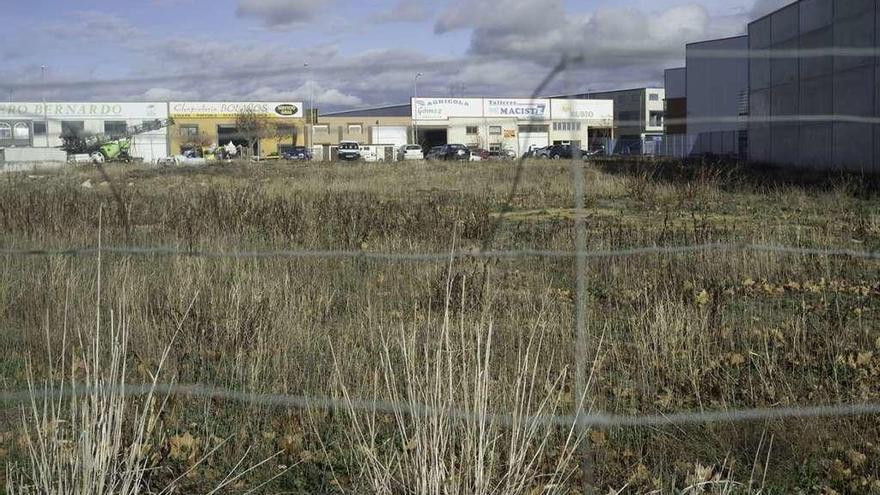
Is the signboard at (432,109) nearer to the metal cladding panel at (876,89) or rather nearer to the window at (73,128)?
the window at (73,128)

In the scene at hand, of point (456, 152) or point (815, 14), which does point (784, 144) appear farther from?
point (456, 152)

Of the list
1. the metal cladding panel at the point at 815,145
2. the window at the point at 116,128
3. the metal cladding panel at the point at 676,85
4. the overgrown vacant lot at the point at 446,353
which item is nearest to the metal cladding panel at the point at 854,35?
the metal cladding panel at the point at 815,145

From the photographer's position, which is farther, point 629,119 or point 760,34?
point 760,34

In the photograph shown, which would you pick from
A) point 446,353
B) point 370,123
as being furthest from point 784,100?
point 446,353

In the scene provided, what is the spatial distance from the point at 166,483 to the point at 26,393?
1.36 metres

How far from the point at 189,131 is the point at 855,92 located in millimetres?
20643

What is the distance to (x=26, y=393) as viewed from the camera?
189 inches

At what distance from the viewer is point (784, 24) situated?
30.6 m

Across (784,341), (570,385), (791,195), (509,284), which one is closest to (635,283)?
(509,284)

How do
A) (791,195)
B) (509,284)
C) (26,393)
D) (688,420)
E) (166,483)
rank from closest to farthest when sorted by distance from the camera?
(166,483) < (688,420) < (26,393) < (509,284) < (791,195)

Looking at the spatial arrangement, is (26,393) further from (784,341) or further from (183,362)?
(784,341)

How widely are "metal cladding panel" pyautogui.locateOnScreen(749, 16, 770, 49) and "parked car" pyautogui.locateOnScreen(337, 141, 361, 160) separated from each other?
889 inches

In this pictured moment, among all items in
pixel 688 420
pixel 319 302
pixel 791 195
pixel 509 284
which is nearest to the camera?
pixel 688 420

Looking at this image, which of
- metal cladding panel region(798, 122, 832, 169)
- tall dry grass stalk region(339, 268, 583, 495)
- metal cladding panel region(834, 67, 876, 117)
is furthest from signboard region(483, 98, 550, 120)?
metal cladding panel region(798, 122, 832, 169)
